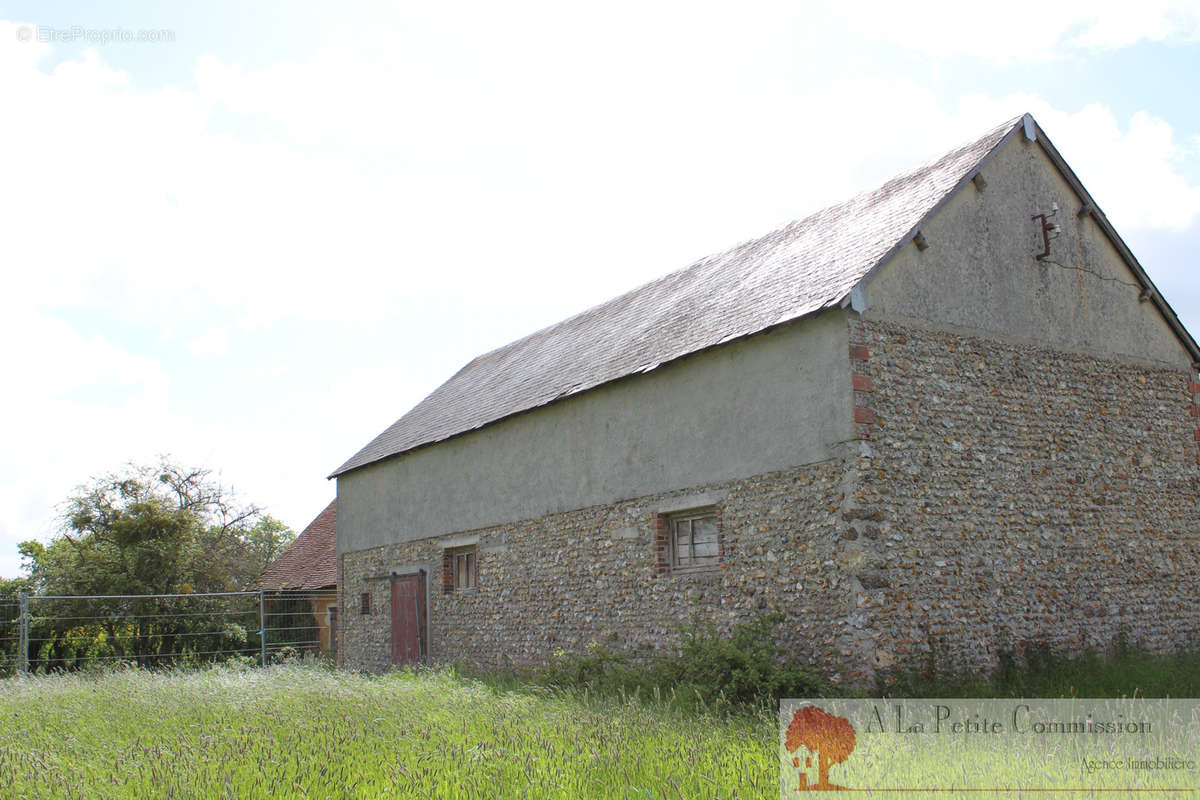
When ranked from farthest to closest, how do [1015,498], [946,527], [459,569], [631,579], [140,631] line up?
1. [140,631]
2. [459,569]
3. [631,579]
4. [1015,498]
5. [946,527]

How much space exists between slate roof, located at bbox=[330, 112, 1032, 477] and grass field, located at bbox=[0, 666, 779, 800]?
4.87 m

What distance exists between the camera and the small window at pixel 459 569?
1666 centimetres

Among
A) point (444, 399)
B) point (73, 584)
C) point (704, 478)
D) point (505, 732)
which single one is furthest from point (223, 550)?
point (505, 732)

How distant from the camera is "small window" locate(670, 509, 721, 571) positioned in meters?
12.0

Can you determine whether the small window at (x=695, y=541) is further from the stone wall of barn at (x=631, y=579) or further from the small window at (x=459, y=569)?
the small window at (x=459, y=569)

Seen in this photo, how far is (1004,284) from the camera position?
473 inches

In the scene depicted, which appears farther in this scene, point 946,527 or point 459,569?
point 459,569

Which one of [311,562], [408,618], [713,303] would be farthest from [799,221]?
[311,562]

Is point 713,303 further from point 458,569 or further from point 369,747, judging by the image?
point 369,747

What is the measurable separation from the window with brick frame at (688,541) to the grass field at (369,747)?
2.49 meters

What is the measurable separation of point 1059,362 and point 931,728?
6106 mm

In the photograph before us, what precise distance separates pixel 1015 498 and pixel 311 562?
18839mm

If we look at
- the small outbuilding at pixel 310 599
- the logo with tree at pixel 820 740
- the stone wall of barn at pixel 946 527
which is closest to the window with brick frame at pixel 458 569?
the stone wall of barn at pixel 946 527

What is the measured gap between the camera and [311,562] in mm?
25109
